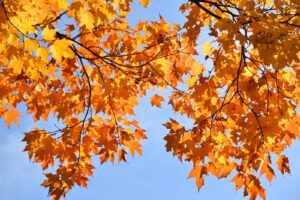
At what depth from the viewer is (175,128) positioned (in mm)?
5211

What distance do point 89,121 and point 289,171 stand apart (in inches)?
119

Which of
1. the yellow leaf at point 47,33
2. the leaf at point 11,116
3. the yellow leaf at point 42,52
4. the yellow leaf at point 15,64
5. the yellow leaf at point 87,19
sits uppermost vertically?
the yellow leaf at point 87,19

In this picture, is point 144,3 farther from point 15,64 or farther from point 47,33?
point 15,64

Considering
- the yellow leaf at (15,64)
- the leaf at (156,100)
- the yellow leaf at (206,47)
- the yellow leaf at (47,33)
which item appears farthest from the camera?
the leaf at (156,100)

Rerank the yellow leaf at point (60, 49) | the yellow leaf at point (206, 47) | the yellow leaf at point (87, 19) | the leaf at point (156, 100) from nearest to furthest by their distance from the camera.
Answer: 1. the yellow leaf at point (60, 49)
2. the yellow leaf at point (87, 19)
3. the yellow leaf at point (206, 47)
4. the leaf at point (156, 100)

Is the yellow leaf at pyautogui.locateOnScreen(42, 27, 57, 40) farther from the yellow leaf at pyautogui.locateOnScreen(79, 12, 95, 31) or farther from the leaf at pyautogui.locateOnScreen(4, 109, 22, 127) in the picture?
the leaf at pyautogui.locateOnScreen(4, 109, 22, 127)

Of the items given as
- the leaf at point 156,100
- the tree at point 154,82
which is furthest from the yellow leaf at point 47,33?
the leaf at point 156,100

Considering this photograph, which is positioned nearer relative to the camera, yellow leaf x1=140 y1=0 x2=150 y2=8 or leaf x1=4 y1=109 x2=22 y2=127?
yellow leaf x1=140 y1=0 x2=150 y2=8

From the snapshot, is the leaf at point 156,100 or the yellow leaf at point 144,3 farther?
→ the leaf at point 156,100

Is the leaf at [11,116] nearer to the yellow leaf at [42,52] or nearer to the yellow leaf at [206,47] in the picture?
the yellow leaf at [42,52]

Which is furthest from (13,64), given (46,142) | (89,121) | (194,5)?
(194,5)

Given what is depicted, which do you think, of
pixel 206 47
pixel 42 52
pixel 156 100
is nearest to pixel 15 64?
pixel 42 52

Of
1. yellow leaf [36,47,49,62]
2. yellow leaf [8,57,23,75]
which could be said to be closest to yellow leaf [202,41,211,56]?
yellow leaf [36,47,49,62]

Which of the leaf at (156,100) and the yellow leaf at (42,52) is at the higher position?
the leaf at (156,100)
